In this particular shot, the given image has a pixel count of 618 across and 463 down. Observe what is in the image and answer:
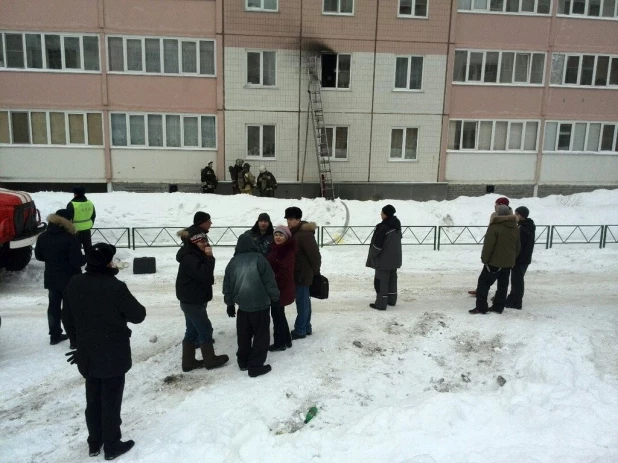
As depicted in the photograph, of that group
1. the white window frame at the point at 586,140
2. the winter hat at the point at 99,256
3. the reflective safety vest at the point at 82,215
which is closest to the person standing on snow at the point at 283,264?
the winter hat at the point at 99,256

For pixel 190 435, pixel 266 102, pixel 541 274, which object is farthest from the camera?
pixel 266 102

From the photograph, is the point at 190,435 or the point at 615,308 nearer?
the point at 190,435

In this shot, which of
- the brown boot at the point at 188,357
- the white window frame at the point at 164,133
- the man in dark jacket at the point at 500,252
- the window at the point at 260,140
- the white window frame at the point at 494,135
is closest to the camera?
the brown boot at the point at 188,357

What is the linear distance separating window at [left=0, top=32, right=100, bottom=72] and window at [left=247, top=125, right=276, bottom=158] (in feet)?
20.6

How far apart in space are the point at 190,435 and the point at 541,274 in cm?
882

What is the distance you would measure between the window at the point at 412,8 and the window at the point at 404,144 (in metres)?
4.41

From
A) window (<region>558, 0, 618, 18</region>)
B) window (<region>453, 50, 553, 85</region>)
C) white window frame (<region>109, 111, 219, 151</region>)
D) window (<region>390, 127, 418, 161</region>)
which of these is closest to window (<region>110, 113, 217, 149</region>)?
white window frame (<region>109, 111, 219, 151</region>)

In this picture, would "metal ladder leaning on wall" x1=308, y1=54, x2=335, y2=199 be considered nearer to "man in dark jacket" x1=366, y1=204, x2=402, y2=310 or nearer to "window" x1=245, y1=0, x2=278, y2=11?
"window" x1=245, y1=0, x2=278, y2=11

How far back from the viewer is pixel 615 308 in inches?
342

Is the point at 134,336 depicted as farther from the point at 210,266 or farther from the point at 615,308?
the point at 615,308

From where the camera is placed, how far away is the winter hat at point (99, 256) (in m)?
4.30

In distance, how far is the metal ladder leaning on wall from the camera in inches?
763

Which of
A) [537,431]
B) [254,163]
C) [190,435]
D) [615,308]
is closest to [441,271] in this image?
[615,308]

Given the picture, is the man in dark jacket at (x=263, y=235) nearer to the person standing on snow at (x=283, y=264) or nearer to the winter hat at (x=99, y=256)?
the person standing on snow at (x=283, y=264)
